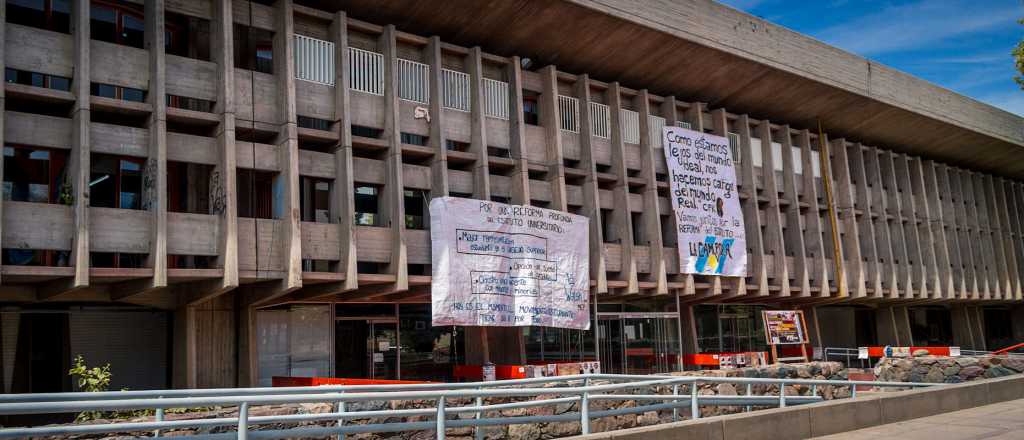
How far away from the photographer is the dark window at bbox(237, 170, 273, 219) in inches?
820

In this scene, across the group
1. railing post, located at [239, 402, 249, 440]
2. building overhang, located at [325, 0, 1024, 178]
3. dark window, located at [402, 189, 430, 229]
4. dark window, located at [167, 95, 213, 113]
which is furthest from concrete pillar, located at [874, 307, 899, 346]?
railing post, located at [239, 402, 249, 440]

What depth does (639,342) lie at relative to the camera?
2919 cm

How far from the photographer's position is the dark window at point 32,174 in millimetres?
17328

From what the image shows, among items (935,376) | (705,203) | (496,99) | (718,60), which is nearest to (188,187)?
(496,99)

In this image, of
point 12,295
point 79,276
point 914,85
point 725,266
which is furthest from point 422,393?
point 914,85

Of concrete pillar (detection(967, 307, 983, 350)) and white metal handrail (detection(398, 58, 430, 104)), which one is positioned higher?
white metal handrail (detection(398, 58, 430, 104))

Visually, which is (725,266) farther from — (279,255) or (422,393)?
(422,393)

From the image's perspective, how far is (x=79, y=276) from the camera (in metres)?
16.5

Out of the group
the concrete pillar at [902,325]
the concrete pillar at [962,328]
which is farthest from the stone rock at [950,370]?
the concrete pillar at [962,328]

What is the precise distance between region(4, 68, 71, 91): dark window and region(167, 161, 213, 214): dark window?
2.79 meters

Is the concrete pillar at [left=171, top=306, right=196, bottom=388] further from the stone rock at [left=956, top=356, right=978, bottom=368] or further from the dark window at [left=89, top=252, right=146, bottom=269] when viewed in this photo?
the stone rock at [left=956, top=356, right=978, bottom=368]

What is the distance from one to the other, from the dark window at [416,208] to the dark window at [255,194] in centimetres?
367

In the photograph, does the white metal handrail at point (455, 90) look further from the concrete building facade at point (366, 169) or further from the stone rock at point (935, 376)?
the stone rock at point (935, 376)

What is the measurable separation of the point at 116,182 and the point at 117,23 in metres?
3.68
